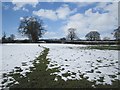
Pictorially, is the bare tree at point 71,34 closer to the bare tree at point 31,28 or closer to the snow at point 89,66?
the bare tree at point 31,28

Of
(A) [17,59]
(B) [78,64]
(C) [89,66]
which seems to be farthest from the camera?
(A) [17,59]

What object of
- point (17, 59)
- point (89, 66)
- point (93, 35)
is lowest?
point (89, 66)

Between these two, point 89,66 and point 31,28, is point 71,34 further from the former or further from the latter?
point 89,66

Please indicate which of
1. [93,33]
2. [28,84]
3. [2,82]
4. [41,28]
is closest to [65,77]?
[28,84]

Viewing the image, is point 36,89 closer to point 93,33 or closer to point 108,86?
point 108,86

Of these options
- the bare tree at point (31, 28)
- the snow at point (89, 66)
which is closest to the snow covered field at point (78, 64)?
the snow at point (89, 66)

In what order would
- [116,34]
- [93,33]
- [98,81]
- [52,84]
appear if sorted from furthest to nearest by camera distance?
[93,33] < [116,34] < [98,81] < [52,84]

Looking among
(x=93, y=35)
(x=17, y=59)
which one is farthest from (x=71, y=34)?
(x=17, y=59)

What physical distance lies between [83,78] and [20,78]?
278 centimetres

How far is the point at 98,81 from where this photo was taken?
26.0ft

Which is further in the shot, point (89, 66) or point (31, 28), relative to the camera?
point (31, 28)

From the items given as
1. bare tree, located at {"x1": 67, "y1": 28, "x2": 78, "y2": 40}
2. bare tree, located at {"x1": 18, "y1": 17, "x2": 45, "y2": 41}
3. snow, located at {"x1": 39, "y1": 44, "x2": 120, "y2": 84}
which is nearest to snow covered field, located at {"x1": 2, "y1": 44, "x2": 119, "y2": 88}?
snow, located at {"x1": 39, "y1": 44, "x2": 120, "y2": 84}

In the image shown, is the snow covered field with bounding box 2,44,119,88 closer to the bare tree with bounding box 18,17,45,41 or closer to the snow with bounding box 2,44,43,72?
the snow with bounding box 2,44,43,72

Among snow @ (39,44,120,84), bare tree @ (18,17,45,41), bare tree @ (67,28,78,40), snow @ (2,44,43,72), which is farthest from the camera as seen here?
bare tree @ (67,28,78,40)
